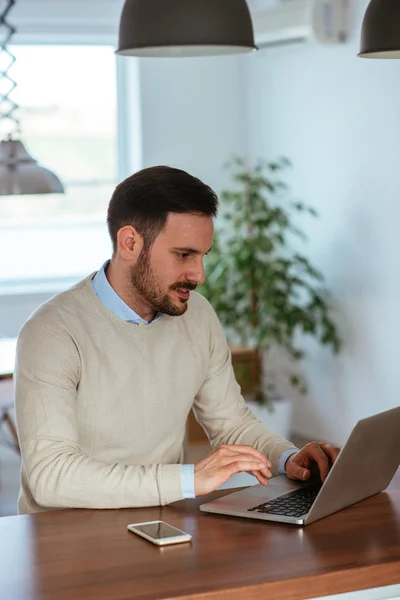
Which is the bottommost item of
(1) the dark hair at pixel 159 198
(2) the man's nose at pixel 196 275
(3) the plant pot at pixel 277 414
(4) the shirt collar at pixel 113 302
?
(3) the plant pot at pixel 277 414

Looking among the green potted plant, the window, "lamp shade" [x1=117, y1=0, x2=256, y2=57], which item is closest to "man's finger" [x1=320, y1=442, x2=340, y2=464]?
"lamp shade" [x1=117, y1=0, x2=256, y2=57]

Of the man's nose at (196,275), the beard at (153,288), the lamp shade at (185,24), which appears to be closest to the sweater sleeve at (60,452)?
the beard at (153,288)

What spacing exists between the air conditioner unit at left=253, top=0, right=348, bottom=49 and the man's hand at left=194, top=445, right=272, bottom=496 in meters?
3.77

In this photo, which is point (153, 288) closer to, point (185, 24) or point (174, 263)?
point (174, 263)

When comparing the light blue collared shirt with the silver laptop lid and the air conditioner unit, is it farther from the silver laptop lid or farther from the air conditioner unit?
the air conditioner unit

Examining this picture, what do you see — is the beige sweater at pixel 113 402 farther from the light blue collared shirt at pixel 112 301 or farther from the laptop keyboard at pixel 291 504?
the laptop keyboard at pixel 291 504

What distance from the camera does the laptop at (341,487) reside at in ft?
6.61

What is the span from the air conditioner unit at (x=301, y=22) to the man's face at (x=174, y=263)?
3.27 meters

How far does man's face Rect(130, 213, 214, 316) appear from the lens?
2500mm

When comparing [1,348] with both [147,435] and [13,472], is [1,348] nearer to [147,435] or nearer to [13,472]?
[13,472]

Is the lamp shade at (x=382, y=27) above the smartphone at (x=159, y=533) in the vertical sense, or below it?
above

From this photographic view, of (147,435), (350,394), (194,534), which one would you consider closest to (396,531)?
(194,534)

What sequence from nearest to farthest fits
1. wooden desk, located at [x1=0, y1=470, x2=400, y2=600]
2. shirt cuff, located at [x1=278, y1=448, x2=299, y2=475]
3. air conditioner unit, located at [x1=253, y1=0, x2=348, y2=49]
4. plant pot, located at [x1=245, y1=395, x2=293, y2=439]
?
1. wooden desk, located at [x1=0, y1=470, x2=400, y2=600]
2. shirt cuff, located at [x1=278, y1=448, x2=299, y2=475]
3. air conditioner unit, located at [x1=253, y1=0, x2=348, y2=49]
4. plant pot, located at [x1=245, y1=395, x2=293, y2=439]

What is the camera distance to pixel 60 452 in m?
2.23
